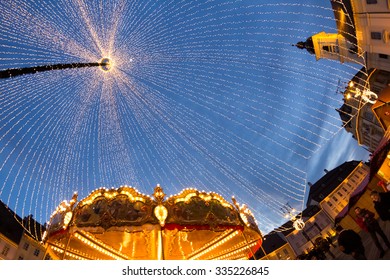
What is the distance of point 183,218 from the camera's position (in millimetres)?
11086

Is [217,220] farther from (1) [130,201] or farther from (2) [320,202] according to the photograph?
(2) [320,202]

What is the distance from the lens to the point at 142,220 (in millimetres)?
10734

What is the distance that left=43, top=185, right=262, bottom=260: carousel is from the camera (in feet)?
35.1

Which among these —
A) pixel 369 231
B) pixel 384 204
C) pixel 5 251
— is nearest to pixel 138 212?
pixel 369 231

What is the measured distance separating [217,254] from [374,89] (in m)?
28.0

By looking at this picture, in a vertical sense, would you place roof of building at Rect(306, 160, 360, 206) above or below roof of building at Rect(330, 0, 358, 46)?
above

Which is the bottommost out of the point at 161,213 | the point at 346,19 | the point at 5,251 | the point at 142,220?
the point at 142,220

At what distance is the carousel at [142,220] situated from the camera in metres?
10.7

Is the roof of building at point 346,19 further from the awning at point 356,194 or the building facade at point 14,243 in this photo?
the building facade at point 14,243

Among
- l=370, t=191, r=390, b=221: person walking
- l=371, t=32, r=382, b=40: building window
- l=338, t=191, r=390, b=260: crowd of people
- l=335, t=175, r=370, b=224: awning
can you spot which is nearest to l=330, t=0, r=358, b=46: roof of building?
l=371, t=32, r=382, b=40: building window

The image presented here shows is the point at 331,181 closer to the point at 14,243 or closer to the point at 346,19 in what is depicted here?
the point at 346,19

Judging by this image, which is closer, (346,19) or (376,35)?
(376,35)

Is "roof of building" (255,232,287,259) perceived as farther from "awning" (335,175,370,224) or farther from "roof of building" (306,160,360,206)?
"awning" (335,175,370,224)

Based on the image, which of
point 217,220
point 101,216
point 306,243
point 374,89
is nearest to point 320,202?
point 306,243
